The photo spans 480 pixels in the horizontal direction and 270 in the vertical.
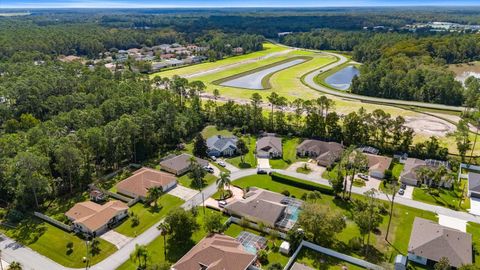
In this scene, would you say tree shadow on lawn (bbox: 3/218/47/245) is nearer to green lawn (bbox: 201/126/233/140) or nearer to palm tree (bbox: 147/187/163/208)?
palm tree (bbox: 147/187/163/208)

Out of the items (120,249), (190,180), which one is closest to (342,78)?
(190,180)

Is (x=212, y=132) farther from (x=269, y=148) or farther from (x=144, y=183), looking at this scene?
(x=144, y=183)

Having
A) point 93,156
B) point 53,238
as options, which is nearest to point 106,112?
point 93,156

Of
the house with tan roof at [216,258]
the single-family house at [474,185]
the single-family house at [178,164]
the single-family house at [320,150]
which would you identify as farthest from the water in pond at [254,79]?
the house with tan roof at [216,258]

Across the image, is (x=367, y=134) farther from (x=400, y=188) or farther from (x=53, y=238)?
(x=53, y=238)

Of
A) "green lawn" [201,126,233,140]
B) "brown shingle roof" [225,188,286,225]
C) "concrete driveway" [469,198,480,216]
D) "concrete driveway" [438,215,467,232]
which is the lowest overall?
"green lawn" [201,126,233,140]

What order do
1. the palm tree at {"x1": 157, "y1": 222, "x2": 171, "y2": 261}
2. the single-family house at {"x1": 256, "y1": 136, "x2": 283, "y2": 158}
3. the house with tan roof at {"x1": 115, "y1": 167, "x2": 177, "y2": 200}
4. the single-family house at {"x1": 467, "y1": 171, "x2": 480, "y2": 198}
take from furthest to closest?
the single-family house at {"x1": 256, "y1": 136, "x2": 283, "y2": 158}, the house with tan roof at {"x1": 115, "y1": 167, "x2": 177, "y2": 200}, the single-family house at {"x1": 467, "y1": 171, "x2": 480, "y2": 198}, the palm tree at {"x1": 157, "y1": 222, "x2": 171, "y2": 261}

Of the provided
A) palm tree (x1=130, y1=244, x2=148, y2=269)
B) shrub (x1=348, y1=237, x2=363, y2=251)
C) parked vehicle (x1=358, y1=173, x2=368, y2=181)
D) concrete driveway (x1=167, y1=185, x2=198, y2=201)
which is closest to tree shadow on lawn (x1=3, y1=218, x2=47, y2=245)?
palm tree (x1=130, y1=244, x2=148, y2=269)
